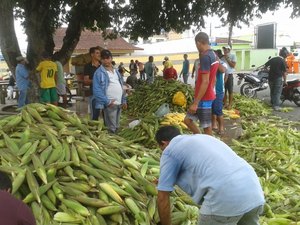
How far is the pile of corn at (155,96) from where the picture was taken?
408 inches

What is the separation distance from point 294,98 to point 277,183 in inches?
342

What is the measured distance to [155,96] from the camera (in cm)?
1082

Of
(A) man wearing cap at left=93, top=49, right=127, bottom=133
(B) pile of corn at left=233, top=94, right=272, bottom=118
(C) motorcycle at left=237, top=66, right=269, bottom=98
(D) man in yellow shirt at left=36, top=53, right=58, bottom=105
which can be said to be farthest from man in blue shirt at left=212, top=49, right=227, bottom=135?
(C) motorcycle at left=237, top=66, right=269, bottom=98

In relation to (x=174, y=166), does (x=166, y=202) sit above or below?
below

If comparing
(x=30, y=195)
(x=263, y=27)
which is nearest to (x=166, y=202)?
(x=30, y=195)

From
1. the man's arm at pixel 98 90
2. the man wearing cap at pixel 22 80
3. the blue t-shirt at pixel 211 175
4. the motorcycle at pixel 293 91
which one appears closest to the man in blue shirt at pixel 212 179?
the blue t-shirt at pixel 211 175

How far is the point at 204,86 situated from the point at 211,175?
3.52 m

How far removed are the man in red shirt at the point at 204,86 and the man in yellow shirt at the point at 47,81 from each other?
4897mm

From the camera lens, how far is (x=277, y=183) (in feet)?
17.2

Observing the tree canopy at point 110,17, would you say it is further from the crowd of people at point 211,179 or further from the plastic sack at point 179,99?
the crowd of people at point 211,179

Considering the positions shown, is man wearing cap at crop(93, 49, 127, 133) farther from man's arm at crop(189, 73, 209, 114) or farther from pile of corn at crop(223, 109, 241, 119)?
pile of corn at crop(223, 109, 241, 119)

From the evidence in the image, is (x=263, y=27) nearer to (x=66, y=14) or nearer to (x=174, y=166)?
(x=66, y=14)

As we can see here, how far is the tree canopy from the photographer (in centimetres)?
1161

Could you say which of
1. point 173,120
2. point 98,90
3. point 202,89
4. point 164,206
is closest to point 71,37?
point 173,120
